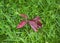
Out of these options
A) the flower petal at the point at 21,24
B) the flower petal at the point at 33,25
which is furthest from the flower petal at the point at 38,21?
the flower petal at the point at 21,24

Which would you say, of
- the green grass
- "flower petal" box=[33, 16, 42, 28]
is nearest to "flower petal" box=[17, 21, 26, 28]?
the green grass

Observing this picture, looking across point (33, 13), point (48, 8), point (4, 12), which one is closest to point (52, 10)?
point (48, 8)

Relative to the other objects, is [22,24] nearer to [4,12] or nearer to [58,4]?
[4,12]

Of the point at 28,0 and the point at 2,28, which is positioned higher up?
the point at 28,0

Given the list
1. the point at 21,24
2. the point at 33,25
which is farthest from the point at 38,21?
the point at 21,24

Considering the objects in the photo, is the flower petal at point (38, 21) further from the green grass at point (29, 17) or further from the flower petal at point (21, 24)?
the flower petal at point (21, 24)

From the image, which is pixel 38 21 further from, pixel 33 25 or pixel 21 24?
pixel 21 24

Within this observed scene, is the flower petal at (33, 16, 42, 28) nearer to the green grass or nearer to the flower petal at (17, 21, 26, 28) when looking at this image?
the green grass

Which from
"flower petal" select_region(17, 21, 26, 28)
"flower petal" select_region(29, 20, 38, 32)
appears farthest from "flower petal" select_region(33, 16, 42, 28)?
"flower petal" select_region(17, 21, 26, 28)
